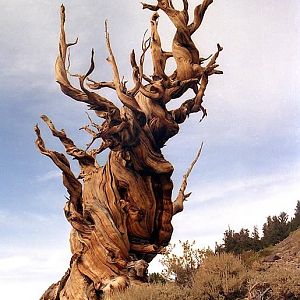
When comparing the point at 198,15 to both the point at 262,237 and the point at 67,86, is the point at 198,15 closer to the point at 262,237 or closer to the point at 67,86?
the point at 67,86

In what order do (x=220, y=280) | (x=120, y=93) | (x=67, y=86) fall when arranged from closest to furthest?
1. (x=220, y=280)
2. (x=120, y=93)
3. (x=67, y=86)

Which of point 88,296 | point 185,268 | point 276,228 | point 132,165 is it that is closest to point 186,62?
point 132,165

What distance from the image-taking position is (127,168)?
865cm

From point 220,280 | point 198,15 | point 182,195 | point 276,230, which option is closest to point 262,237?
point 276,230

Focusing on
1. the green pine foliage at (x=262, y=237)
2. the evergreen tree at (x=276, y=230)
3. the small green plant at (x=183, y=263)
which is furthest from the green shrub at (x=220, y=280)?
the evergreen tree at (x=276, y=230)

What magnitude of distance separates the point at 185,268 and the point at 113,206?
156 centimetres

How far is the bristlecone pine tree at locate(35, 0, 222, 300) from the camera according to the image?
8.09 metres

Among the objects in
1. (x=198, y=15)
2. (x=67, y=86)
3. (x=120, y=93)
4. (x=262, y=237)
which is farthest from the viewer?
(x=262, y=237)

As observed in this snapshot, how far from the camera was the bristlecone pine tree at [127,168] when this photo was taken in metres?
8.09

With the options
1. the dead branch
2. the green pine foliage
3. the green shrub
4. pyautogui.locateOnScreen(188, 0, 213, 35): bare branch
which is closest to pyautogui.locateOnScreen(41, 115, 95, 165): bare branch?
the dead branch

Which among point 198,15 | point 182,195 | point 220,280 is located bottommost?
Result: point 220,280

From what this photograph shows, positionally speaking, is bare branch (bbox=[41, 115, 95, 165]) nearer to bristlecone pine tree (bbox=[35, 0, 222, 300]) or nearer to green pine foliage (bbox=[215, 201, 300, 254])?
bristlecone pine tree (bbox=[35, 0, 222, 300])

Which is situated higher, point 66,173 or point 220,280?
point 66,173

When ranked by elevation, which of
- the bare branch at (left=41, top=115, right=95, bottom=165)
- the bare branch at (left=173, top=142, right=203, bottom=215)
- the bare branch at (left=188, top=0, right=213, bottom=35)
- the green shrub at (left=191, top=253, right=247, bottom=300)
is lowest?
the green shrub at (left=191, top=253, right=247, bottom=300)
